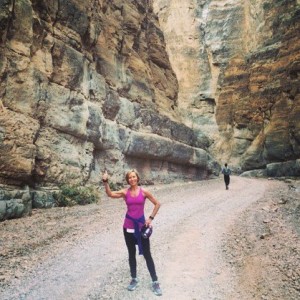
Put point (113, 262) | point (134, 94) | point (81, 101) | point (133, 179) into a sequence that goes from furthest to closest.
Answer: point (134, 94), point (81, 101), point (113, 262), point (133, 179)

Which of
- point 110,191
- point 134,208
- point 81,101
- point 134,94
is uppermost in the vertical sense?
point 134,94

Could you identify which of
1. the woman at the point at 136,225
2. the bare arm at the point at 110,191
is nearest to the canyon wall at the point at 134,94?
the bare arm at the point at 110,191

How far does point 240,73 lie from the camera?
54.3 metres

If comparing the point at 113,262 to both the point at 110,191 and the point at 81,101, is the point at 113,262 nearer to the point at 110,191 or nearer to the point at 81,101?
the point at 110,191

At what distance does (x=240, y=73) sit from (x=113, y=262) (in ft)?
169

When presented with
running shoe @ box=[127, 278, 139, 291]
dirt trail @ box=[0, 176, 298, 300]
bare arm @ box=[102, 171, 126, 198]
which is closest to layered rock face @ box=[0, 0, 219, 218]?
dirt trail @ box=[0, 176, 298, 300]

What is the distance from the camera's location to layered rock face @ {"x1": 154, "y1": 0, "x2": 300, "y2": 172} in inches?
1613

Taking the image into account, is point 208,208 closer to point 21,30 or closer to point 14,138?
point 14,138

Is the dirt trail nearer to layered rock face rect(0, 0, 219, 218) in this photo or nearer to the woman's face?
the woman's face

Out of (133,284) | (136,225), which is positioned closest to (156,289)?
(133,284)

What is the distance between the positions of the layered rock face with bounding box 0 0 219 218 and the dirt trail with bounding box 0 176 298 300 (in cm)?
Result: 333

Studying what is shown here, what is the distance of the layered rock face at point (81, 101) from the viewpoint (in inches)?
533

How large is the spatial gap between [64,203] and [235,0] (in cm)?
5807

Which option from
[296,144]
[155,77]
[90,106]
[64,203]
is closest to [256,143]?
[296,144]
